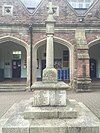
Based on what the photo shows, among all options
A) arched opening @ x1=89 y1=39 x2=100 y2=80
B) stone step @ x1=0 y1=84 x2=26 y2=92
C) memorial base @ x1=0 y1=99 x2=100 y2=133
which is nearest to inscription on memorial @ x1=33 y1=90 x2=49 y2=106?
memorial base @ x1=0 y1=99 x2=100 y2=133

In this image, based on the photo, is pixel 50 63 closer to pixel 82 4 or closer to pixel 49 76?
pixel 49 76

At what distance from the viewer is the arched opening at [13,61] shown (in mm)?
21734

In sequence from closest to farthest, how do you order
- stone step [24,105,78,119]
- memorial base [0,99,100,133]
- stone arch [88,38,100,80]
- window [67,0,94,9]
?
memorial base [0,99,100,133] → stone step [24,105,78,119] → stone arch [88,38,100,80] → window [67,0,94,9]

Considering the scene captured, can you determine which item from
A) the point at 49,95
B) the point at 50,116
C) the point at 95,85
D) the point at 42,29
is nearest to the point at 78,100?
the point at 49,95

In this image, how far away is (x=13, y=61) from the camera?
73.2ft

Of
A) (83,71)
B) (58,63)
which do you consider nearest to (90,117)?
(83,71)

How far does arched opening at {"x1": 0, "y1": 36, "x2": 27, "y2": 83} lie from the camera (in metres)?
21.7

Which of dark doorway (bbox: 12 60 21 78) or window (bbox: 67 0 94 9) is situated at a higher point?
window (bbox: 67 0 94 9)

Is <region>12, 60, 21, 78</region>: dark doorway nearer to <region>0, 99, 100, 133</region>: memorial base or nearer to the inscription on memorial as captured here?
the inscription on memorial

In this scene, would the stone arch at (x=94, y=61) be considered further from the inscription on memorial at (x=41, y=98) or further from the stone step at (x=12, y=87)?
the inscription on memorial at (x=41, y=98)

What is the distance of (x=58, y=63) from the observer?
72.5 ft

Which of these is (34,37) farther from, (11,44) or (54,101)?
(54,101)

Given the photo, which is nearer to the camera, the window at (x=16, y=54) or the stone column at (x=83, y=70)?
the stone column at (x=83, y=70)

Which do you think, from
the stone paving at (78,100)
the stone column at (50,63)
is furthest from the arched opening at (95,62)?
the stone column at (50,63)
